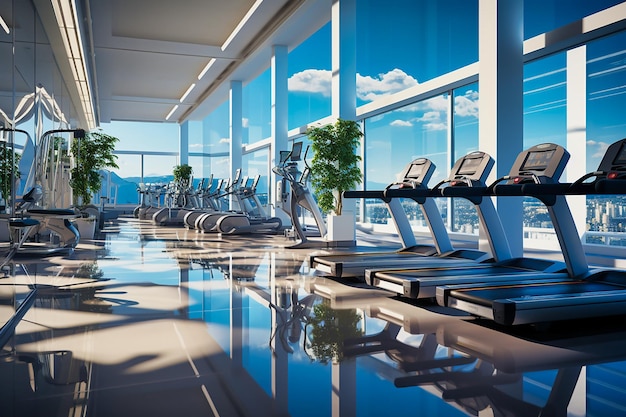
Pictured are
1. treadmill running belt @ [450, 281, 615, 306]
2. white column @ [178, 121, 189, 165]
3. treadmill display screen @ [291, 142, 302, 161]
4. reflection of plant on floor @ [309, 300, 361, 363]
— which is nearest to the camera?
reflection of plant on floor @ [309, 300, 361, 363]

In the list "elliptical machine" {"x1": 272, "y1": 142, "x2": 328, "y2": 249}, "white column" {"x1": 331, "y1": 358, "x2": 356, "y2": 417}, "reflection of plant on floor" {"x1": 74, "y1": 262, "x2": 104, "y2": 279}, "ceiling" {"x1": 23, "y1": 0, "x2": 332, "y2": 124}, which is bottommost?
"white column" {"x1": 331, "y1": 358, "x2": 356, "y2": 417}

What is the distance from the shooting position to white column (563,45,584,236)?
19.8ft

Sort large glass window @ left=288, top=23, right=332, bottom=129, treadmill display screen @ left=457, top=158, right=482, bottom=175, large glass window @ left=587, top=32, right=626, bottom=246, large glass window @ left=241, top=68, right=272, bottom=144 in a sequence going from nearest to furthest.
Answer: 1. treadmill display screen @ left=457, top=158, right=482, bottom=175
2. large glass window @ left=587, top=32, right=626, bottom=246
3. large glass window @ left=288, top=23, right=332, bottom=129
4. large glass window @ left=241, top=68, right=272, bottom=144

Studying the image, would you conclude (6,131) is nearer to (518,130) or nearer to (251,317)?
(251,317)

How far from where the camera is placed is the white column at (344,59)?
336 inches

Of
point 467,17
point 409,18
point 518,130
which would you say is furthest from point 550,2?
point 409,18

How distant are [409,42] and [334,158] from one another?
11.0 feet

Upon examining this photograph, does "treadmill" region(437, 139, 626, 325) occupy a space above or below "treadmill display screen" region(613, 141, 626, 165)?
below

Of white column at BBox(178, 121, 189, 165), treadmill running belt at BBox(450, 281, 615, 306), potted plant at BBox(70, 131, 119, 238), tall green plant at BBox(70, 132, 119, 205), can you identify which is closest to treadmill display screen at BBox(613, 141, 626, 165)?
treadmill running belt at BBox(450, 281, 615, 306)

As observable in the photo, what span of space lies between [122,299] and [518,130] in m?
4.05

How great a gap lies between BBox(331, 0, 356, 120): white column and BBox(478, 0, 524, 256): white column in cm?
344

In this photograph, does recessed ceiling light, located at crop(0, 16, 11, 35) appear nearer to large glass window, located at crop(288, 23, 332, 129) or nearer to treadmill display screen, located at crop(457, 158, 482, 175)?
treadmill display screen, located at crop(457, 158, 482, 175)

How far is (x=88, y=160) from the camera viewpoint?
10656mm

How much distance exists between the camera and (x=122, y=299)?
3834mm
